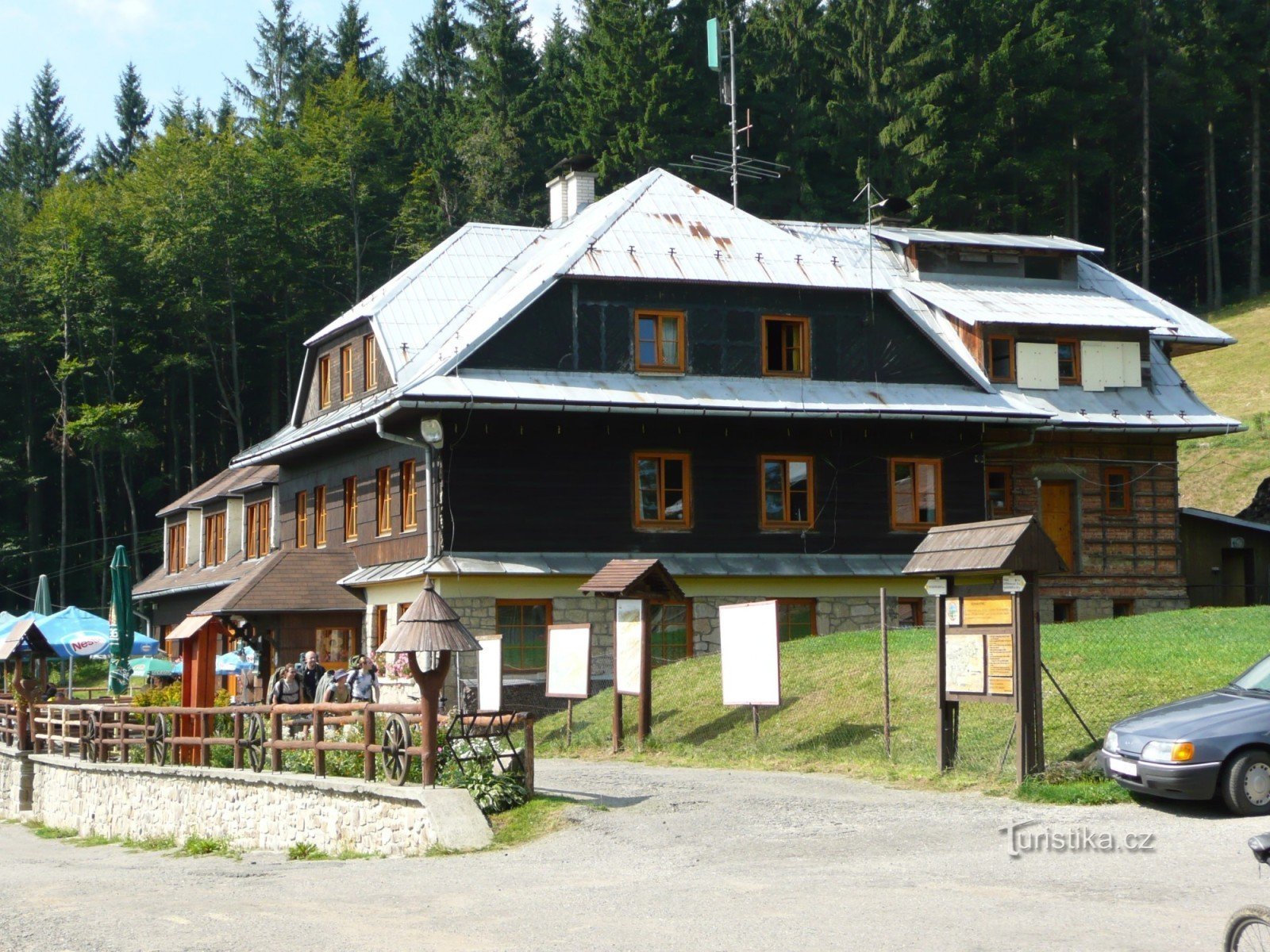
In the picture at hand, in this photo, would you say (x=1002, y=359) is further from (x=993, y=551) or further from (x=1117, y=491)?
(x=993, y=551)

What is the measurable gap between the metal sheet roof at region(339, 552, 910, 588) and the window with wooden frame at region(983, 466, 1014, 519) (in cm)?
284

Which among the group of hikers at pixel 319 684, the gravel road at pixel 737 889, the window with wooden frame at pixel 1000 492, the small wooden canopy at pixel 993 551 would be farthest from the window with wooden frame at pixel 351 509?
the small wooden canopy at pixel 993 551

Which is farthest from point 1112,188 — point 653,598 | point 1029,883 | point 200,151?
point 1029,883

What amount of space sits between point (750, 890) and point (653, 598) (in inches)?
437

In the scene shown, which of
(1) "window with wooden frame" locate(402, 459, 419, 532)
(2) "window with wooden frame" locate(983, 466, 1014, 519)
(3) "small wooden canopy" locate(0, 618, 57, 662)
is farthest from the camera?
(2) "window with wooden frame" locate(983, 466, 1014, 519)

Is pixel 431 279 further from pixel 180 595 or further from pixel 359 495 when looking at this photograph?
→ pixel 180 595

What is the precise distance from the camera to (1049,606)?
114 ft

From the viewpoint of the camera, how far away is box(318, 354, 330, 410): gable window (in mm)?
36688

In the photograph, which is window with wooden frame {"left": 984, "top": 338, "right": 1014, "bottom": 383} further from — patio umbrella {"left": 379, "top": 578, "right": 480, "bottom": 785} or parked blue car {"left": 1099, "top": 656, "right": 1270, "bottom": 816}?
parked blue car {"left": 1099, "top": 656, "right": 1270, "bottom": 816}

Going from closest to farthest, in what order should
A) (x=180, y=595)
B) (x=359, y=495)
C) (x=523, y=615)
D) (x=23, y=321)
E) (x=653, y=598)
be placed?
(x=653, y=598)
(x=523, y=615)
(x=359, y=495)
(x=180, y=595)
(x=23, y=321)

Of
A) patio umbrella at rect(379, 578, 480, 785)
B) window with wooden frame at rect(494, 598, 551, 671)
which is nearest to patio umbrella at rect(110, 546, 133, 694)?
window with wooden frame at rect(494, 598, 551, 671)

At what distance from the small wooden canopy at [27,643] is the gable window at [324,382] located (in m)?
7.99

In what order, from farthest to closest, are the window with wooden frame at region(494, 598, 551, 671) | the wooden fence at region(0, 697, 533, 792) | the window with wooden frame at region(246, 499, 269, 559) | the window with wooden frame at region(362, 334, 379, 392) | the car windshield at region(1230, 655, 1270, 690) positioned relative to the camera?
the window with wooden frame at region(246, 499, 269, 559) < the window with wooden frame at region(362, 334, 379, 392) < the window with wooden frame at region(494, 598, 551, 671) < the wooden fence at region(0, 697, 533, 792) < the car windshield at region(1230, 655, 1270, 690)

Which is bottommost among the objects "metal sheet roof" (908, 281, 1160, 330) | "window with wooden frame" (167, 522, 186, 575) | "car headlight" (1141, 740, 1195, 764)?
"car headlight" (1141, 740, 1195, 764)
